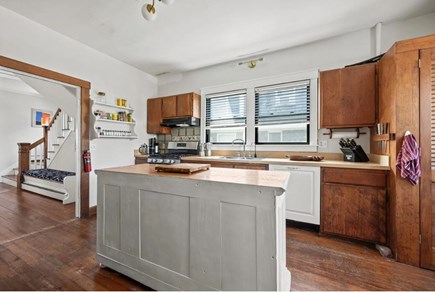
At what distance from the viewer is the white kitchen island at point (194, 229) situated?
3.76 feet

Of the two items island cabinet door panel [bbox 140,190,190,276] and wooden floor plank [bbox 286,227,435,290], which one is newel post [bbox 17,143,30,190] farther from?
wooden floor plank [bbox 286,227,435,290]

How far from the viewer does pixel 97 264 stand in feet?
6.14

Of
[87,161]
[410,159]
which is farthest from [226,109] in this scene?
[410,159]

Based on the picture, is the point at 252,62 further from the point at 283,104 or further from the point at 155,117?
the point at 155,117

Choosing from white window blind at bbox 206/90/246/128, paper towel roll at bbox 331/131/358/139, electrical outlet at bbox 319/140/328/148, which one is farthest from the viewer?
white window blind at bbox 206/90/246/128

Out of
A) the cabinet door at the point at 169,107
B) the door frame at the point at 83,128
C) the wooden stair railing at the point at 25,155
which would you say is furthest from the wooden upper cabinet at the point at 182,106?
the wooden stair railing at the point at 25,155

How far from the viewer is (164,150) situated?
4582mm

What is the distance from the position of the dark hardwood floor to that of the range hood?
2256 mm

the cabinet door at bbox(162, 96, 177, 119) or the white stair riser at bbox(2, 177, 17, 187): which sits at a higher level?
the cabinet door at bbox(162, 96, 177, 119)

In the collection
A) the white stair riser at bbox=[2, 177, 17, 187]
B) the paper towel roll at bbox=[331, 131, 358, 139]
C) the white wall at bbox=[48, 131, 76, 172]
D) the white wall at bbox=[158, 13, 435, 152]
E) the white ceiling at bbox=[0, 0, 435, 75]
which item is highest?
the white ceiling at bbox=[0, 0, 435, 75]

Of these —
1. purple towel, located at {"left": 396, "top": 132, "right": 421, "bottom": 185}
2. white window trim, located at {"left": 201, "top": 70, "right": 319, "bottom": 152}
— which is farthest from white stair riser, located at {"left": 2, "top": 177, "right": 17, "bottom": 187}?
purple towel, located at {"left": 396, "top": 132, "right": 421, "bottom": 185}

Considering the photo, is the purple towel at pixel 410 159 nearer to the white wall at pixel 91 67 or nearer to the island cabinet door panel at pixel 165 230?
the island cabinet door panel at pixel 165 230

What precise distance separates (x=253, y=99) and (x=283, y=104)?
1.77 feet

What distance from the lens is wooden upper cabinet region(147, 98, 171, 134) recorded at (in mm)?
4281
